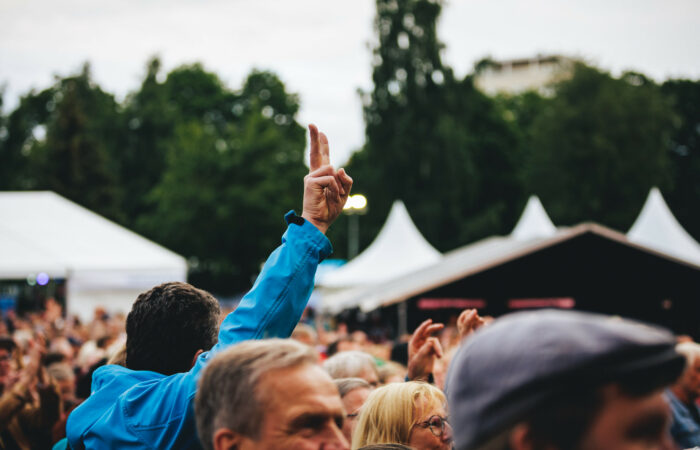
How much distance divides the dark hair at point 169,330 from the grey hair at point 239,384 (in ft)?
2.25

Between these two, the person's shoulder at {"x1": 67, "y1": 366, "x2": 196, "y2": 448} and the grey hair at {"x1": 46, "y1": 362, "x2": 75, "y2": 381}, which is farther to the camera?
the grey hair at {"x1": 46, "y1": 362, "x2": 75, "y2": 381}

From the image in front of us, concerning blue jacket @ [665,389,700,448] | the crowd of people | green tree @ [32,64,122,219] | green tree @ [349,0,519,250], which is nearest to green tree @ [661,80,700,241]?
green tree @ [349,0,519,250]

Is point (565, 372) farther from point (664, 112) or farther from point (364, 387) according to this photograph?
point (664, 112)

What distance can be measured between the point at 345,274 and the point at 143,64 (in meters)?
30.1

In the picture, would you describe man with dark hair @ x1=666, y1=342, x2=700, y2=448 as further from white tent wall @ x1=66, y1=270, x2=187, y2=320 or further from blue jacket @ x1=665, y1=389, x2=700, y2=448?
white tent wall @ x1=66, y1=270, x2=187, y2=320

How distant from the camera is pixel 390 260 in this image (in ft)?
66.6

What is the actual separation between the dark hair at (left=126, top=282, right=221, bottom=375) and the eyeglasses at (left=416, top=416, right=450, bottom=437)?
1003 mm

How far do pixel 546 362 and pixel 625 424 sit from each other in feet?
0.43

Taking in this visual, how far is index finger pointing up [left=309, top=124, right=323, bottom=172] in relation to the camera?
2.10m

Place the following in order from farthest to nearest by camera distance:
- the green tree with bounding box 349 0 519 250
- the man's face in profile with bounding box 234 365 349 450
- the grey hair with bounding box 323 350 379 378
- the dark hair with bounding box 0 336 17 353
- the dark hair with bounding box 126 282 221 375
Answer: the green tree with bounding box 349 0 519 250 < the dark hair with bounding box 0 336 17 353 < the grey hair with bounding box 323 350 379 378 < the dark hair with bounding box 126 282 221 375 < the man's face in profile with bounding box 234 365 349 450

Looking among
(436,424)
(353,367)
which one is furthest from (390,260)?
(436,424)

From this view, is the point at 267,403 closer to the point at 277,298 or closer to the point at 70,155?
the point at 277,298

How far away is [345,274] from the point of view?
1953 cm

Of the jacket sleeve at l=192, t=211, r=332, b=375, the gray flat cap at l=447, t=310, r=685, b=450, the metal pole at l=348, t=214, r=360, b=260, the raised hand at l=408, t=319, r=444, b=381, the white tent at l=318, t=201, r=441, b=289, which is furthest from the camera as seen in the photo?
the metal pole at l=348, t=214, r=360, b=260
